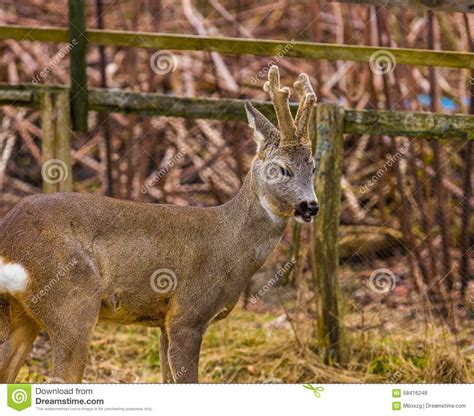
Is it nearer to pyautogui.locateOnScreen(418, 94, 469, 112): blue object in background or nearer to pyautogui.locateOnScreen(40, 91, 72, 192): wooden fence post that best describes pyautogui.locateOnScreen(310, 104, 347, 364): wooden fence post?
pyautogui.locateOnScreen(40, 91, 72, 192): wooden fence post

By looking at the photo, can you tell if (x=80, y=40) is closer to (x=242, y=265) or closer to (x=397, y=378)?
(x=242, y=265)

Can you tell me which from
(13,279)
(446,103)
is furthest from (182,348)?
(446,103)

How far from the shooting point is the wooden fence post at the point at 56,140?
848cm

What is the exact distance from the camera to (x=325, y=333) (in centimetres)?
837

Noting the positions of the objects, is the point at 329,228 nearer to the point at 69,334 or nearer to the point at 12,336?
the point at 69,334

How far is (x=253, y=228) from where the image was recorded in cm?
713

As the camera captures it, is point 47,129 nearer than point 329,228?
No

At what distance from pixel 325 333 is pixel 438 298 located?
3.87 feet

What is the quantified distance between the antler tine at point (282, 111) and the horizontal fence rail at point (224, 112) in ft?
4.30

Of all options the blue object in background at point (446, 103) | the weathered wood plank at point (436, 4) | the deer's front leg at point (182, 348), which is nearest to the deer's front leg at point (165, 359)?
the deer's front leg at point (182, 348)

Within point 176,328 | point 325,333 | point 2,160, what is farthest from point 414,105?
point 176,328

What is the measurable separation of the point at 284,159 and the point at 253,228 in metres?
0.56

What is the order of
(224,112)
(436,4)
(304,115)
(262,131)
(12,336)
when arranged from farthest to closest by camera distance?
(224,112)
(436,4)
(262,131)
(304,115)
(12,336)

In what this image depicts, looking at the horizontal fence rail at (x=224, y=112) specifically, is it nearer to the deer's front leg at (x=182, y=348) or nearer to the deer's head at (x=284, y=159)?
the deer's head at (x=284, y=159)
